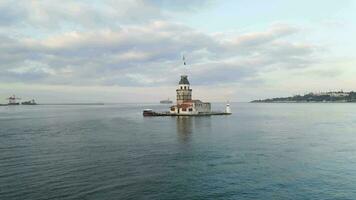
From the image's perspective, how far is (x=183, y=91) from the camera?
15638cm

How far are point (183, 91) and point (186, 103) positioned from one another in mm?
6054

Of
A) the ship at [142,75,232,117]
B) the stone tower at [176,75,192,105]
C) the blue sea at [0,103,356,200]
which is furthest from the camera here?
the stone tower at [176,75,192,105]

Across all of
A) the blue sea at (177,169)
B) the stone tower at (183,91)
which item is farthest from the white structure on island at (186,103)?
the blue sea at (177,169)

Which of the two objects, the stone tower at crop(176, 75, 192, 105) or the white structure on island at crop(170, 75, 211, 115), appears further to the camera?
the stone tower at crop(176, 75, 192, 105)

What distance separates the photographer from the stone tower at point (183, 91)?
15625cm

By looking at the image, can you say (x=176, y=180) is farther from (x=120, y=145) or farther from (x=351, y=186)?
(x=120, y=145)

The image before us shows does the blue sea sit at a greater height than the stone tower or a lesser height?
lesser

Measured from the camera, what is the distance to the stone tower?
156250 mm

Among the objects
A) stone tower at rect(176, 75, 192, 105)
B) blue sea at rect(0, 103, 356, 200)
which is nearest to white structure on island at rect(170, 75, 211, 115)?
stone tower at rect(176, 75, 192, 105)

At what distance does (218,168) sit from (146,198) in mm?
12996

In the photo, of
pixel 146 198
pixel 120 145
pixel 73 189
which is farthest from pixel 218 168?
pixel 120 145

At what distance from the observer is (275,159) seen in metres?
48.5

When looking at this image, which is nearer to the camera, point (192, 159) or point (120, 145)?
point (192, 159)

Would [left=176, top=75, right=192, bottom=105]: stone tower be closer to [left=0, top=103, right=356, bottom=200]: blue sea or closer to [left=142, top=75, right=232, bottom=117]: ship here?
[left=142, top=75, right=232, bottom=117]: ship
